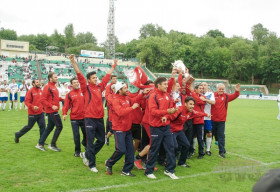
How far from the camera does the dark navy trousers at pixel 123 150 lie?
19.6 ft

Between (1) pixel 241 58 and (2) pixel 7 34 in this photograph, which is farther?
(2) pixel 7 34

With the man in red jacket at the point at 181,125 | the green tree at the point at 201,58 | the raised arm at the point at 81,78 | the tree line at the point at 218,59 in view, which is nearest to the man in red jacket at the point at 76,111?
the raised arm at the point at 81,78

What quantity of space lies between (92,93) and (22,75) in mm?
40197

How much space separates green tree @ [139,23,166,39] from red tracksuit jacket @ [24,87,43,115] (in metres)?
99.1

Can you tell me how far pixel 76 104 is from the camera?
7.47 meters

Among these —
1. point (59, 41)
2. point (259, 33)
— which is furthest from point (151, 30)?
point (259, 33)

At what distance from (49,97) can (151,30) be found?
100519mm

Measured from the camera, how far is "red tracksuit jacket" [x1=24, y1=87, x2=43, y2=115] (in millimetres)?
8350

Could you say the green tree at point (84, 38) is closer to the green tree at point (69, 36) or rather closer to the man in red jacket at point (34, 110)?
the green tree at point (69, 36)

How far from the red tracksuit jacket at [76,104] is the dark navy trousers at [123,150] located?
173cm

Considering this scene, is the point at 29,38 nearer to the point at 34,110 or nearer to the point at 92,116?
the point at 34,110

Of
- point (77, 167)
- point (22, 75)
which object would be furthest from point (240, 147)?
point (22, 75)

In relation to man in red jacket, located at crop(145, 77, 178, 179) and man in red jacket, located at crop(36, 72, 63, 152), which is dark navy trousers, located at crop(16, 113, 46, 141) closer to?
man in red jacket, located at crop(36, 72, 63, 152)

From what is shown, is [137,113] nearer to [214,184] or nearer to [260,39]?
[214,184]
